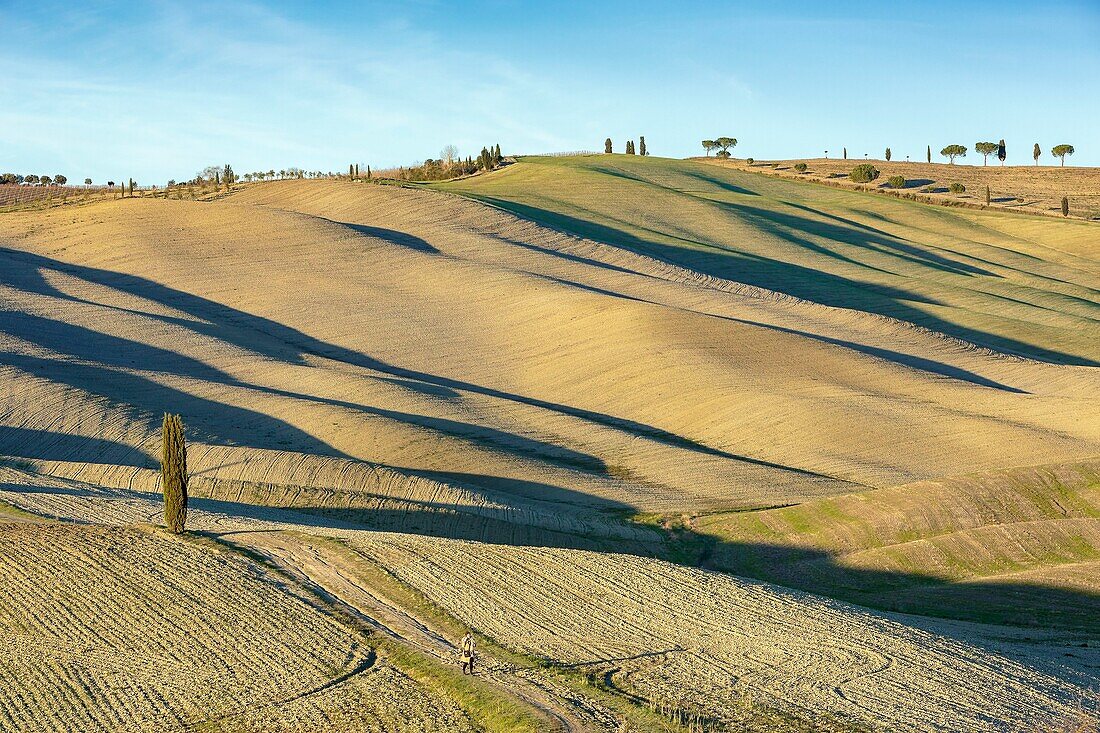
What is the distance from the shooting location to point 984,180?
141 metres

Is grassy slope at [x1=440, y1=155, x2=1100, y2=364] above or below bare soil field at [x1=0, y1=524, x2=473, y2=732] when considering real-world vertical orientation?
above

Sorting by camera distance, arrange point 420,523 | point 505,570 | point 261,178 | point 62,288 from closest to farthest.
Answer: point 505,570, point 420,523, point 62,288, point 261,178

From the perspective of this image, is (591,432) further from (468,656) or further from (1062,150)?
(1062,150)

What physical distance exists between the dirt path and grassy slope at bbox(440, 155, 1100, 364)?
50.8m

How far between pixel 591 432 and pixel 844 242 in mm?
59471

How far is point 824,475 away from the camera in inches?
1633

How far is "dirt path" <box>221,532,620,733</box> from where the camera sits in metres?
19.3

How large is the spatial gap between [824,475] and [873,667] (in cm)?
1987

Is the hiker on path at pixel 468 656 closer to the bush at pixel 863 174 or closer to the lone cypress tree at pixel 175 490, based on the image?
the lone cypress tree at pixel 175 490

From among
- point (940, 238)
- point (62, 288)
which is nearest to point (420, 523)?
point (62, 288)

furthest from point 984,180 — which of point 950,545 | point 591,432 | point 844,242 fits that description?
point 950,545

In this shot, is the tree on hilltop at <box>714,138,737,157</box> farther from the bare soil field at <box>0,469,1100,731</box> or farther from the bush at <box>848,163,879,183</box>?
the bare soil field at <box>0,469,1100,731</box>

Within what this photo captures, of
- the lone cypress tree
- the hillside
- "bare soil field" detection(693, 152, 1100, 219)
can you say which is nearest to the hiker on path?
the hillside

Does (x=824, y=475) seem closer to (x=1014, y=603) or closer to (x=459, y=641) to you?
(x=1014, y=603)
